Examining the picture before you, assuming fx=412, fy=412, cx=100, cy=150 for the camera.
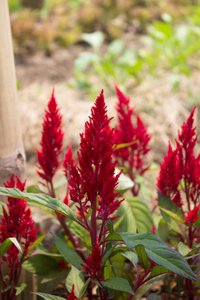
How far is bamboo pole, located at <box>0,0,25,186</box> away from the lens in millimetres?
1489

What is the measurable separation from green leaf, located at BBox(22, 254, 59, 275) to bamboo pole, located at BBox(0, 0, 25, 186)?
14.5 inches

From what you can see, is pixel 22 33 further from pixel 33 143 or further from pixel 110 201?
pixel 110 201

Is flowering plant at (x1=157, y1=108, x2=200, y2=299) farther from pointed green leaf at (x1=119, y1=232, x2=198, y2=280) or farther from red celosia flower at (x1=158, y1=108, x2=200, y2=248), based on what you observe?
pointed green leaf at (x1=119, y1=232, x2=198, y2=280)

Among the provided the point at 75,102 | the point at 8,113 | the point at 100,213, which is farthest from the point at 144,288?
the point at 75,102

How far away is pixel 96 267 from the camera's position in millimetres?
1271

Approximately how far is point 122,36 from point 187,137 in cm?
410

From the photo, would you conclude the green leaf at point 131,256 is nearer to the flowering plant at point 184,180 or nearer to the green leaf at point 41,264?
the flowering plant at point 184,180

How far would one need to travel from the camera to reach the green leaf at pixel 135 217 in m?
1.72

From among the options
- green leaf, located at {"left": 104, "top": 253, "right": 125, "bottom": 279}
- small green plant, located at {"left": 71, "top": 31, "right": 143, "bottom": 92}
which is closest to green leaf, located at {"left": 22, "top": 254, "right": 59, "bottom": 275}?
green leaf, located at {"left": 104, "top": 253, "right": 125, "bottom": 279}

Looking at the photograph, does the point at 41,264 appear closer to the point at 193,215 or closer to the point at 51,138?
the point at 51,138

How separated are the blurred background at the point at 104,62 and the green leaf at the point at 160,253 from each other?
78.8 inches

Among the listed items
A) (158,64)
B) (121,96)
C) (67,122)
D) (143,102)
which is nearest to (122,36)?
(158,64)

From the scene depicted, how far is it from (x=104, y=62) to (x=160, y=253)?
10.3 ft

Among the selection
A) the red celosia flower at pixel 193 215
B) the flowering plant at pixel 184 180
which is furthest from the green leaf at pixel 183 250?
the red celosia flower at pixel 193 215
